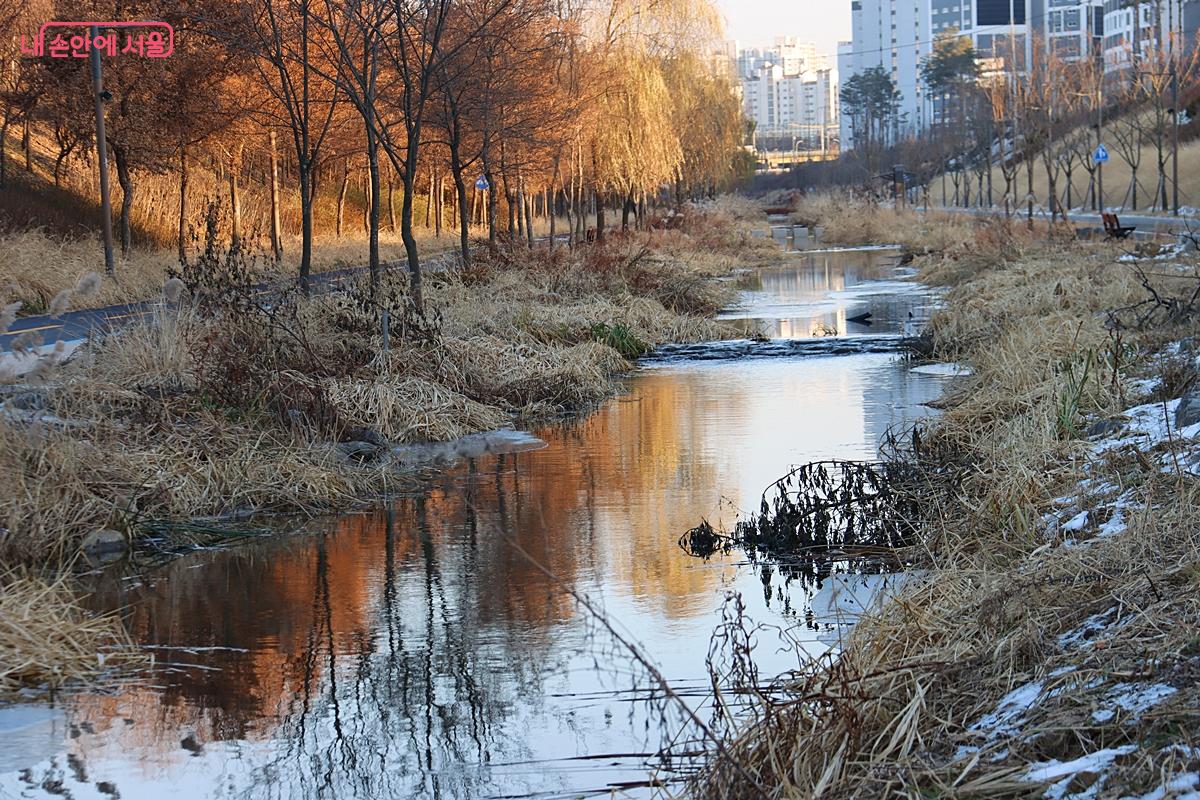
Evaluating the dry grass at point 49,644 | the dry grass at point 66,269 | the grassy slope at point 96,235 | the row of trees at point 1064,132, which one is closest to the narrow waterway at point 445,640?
the dry grass at point 49,644

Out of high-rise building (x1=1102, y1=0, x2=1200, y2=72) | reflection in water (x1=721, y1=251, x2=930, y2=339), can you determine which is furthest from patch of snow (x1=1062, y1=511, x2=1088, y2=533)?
high-rise building (x1=1102, y1=0, x2=1200, y2=72)

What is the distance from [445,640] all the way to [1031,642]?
3025 millimetres

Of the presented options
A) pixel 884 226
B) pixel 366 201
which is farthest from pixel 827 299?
pixel 366 201

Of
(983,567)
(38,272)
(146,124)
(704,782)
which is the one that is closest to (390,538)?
(983,567)

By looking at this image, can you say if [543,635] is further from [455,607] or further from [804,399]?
[804,399]

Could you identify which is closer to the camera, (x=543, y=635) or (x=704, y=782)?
(x=704, y=782)

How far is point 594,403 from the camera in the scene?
1630 cm

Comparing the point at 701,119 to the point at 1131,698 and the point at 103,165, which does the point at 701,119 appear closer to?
the point at 103,165

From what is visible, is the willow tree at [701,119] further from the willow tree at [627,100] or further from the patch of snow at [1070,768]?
the patch of snow at [1070,768]

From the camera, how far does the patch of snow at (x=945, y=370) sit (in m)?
17.0

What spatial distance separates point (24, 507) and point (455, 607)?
294 cm

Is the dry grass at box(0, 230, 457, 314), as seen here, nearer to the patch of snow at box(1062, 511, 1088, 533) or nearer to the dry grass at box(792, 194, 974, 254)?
the patch of snow at box(1062, 511, 1088, 533)

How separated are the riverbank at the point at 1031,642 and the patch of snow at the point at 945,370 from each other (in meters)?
6.48

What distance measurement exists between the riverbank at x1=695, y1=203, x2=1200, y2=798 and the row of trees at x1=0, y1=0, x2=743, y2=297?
38.3 feet
